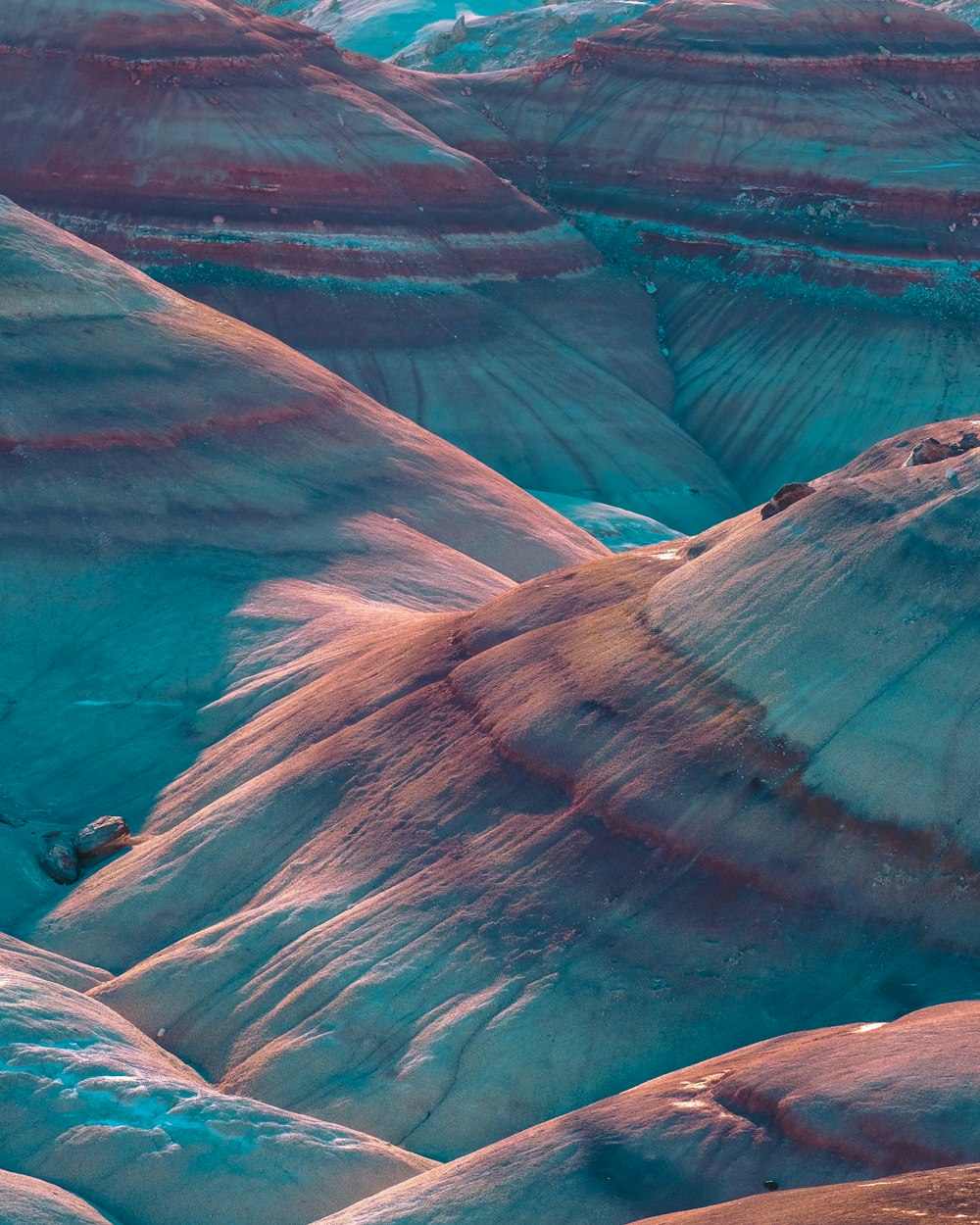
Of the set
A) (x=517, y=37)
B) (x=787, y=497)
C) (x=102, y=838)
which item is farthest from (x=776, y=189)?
(x=102, y=838)

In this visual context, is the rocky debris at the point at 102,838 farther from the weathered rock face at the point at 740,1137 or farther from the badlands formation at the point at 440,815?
the weathered rock face at the point at 740,1137

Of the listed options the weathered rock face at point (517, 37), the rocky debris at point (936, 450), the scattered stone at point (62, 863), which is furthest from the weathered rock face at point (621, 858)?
the weathered rock face at point (517, 37)

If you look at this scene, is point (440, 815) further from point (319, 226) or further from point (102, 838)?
point (319, 226)

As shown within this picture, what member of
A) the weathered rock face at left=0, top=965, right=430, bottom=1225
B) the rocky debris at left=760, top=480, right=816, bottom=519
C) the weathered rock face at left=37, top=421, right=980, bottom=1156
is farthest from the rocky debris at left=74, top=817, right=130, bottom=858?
the rocky debris at left=760, top=480, right=816, bottom=519

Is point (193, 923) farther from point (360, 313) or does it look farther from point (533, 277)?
point (533, 277)

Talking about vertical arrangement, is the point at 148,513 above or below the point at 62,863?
above

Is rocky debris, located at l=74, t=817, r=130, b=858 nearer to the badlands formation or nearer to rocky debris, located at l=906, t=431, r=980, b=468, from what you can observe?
the badlands formation
